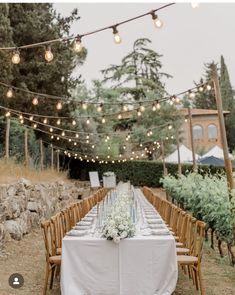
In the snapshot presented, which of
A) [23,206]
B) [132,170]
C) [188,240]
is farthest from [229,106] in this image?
[188,240]

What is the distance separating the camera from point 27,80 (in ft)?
48.3

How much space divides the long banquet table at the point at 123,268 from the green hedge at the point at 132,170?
1916cm

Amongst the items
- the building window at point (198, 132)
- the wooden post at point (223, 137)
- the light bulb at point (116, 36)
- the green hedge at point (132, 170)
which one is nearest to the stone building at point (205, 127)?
the building window at point (198, 132)

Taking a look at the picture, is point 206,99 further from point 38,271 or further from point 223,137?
point 38,271

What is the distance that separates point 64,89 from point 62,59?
135 centimetres

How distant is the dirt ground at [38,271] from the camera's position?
467cm

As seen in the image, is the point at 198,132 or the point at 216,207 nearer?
the point at 216,207

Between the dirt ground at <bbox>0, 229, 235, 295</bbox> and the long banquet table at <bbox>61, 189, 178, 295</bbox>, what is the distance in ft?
1.66

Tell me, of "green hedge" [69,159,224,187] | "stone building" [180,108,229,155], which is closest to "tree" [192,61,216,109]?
"stone building" [180,108,229,155]

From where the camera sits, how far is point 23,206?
8.65 metres

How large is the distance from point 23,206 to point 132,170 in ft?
53.1

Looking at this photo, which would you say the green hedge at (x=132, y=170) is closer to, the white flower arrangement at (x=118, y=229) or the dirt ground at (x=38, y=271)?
the dirt ground at (x=38, y=271)

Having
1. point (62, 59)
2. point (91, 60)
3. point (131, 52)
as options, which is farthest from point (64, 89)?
point (91, 60)

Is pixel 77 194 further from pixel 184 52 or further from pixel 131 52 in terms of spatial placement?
pixel 184 52
